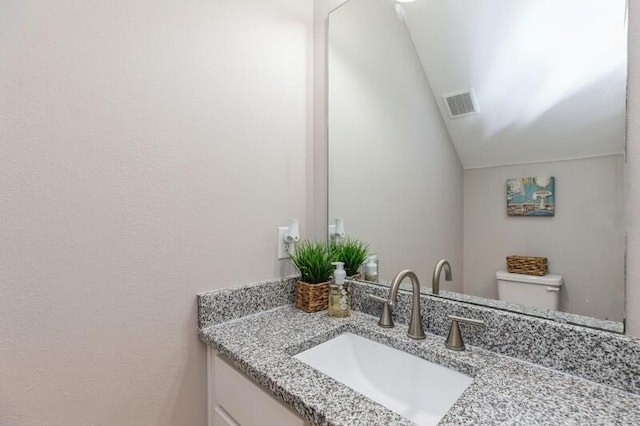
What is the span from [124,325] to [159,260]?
0.58 ft

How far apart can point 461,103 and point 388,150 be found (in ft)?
0.95

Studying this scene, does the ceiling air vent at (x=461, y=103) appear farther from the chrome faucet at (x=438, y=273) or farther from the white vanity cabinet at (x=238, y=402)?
the white vanity cabinet at (x=238, y=402)

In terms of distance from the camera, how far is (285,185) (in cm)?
114

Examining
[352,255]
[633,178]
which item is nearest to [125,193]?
[352,255]

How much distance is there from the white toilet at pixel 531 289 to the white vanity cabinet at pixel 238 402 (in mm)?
615

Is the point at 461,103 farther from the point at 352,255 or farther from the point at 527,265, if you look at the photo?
the point at 352,255

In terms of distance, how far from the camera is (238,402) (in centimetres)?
79

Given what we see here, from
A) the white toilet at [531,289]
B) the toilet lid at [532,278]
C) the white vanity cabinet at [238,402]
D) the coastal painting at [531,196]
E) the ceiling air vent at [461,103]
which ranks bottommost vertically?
the white vanity cabinet at [238,402]

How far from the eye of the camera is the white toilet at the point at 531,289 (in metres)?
0.76

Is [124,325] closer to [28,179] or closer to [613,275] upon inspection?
[28,179]

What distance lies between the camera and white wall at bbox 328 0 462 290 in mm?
1000

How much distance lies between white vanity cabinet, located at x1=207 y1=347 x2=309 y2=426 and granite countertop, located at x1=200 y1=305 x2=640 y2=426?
0.11ft

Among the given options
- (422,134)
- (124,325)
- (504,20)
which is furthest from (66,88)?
(504,20)

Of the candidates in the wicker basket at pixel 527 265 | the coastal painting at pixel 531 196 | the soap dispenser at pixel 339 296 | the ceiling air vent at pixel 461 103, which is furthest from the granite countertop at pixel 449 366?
the ceiling air vent at pixel 461 103
